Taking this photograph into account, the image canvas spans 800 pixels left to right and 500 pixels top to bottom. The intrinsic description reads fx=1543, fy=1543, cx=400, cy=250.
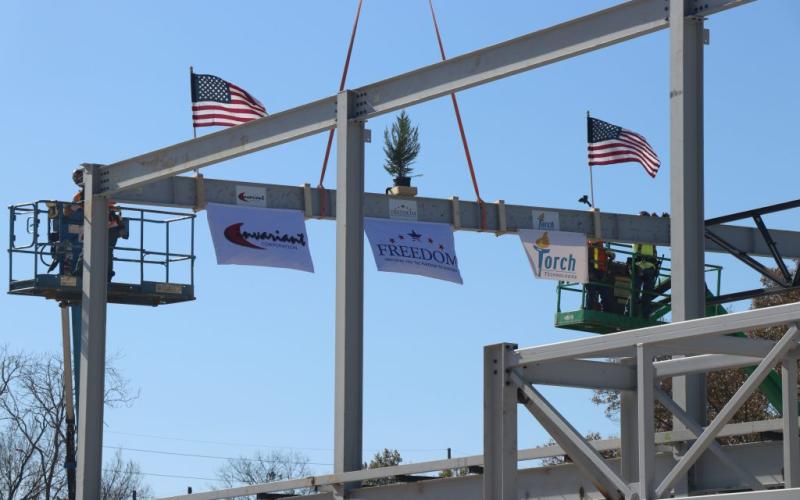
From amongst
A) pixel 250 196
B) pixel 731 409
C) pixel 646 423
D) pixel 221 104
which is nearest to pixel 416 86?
pixel 221 104

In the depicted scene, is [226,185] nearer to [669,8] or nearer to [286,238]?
[286,238]

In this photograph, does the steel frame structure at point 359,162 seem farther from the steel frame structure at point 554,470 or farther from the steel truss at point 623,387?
the steel frame structure at point 554,470

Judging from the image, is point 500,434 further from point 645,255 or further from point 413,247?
point 645,255

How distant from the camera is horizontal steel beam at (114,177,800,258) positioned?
23.3m

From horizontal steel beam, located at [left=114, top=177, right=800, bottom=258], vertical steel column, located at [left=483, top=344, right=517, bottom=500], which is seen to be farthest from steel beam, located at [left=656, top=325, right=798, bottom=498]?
horizontal steel beam, located at [left=114, top=177, right=800, bottom=258]

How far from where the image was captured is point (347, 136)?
18.2 metres

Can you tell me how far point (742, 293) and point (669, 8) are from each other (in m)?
9.32

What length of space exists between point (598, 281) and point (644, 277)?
2.90ft

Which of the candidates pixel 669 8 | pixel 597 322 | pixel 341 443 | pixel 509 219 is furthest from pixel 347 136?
pixel 597 322

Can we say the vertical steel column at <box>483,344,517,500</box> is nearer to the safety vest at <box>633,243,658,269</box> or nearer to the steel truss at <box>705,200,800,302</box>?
the steel truss at <box>705,200,800,302</box>

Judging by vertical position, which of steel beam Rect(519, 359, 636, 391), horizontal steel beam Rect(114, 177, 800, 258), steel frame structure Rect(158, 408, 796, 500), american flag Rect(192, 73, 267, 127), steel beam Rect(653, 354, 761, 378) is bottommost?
steel frame structure Rect(158, 408, 796, 500)

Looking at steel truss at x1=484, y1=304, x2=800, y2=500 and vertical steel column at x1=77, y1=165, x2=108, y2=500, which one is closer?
steel truss at x1=484, y1=304, x2=800, y2=500

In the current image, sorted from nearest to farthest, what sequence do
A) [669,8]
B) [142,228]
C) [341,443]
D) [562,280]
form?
[669,8], [341,443], [562,280], [142,228]

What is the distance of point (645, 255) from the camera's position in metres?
28.4
